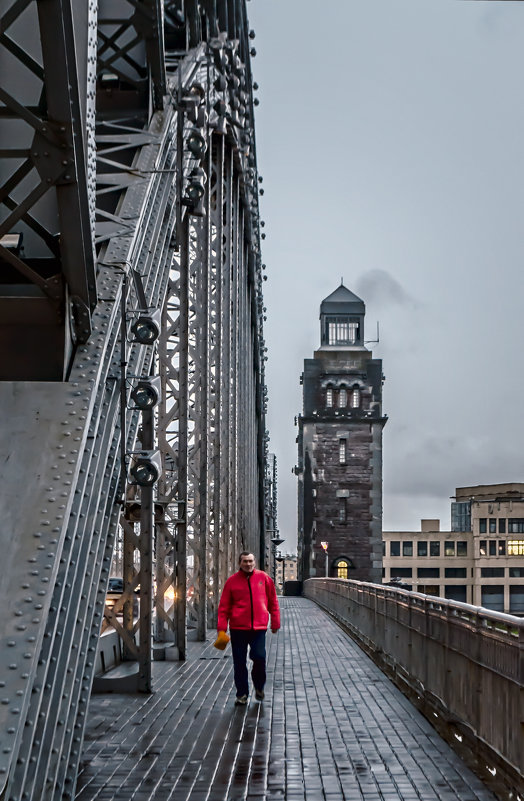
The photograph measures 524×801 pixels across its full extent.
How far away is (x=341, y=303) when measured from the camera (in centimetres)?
8131

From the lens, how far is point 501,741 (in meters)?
8.08

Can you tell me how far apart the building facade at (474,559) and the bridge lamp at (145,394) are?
77.4m

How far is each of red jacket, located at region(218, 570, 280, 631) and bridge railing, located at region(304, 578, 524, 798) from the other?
1703 mm

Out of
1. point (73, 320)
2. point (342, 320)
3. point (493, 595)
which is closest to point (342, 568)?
point (342, 320)

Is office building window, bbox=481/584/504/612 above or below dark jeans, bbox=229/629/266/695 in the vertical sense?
below

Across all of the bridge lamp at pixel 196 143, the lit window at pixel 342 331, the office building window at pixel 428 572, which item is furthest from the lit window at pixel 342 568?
the bridge lamp at pixel 196 143

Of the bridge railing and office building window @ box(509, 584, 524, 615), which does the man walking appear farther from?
office building window @ box(509, 584, 524, 615)

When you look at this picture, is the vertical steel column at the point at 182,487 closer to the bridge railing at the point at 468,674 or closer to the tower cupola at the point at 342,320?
the bridge railing at the point at 468,674

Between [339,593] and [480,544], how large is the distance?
63.9 meters

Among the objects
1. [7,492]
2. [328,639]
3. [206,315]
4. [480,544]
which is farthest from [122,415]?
[480,544]

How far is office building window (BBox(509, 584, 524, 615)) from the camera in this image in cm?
8862

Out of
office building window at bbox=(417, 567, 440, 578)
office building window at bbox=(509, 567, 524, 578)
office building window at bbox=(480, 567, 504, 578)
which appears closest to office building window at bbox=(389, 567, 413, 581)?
office building window at bbox=(417, 567, 440, 578)

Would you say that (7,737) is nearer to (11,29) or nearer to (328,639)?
(11,29)

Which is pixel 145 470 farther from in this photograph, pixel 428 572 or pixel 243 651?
pixel 428 572
